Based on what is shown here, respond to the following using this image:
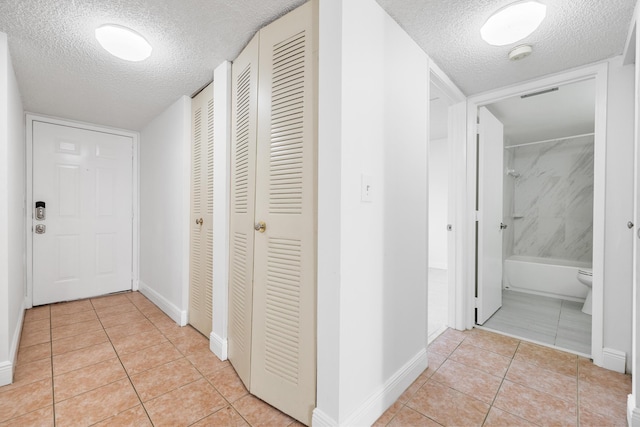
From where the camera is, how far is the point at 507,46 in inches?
71.1

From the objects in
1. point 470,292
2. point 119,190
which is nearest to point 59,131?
point 119,190

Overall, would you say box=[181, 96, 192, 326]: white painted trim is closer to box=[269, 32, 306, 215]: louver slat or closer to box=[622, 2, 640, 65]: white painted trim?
box=[269, 32, 306, 215]: louver slat

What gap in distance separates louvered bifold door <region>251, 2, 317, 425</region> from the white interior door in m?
2.06

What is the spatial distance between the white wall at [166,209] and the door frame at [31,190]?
125 millimetres

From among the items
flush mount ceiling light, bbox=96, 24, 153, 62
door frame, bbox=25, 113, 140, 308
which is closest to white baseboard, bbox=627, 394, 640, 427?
flush mount ceiling light, bbox=96, 24, 153, 62

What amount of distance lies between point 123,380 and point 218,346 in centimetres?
60

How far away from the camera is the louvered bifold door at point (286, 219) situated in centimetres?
136

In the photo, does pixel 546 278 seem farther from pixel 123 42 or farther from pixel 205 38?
pixel 123 42

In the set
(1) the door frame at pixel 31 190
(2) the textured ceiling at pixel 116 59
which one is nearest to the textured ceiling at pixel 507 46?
(2) the textured ceiling at pixel 116 59

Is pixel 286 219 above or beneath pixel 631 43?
beneath

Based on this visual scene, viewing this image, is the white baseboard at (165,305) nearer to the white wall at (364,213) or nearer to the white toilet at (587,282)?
the white wall at (364,213)

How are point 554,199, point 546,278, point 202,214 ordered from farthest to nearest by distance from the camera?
point 554,199, point 546,278, point 202,214

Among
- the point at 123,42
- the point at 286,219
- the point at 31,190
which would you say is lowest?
the point at 286,219

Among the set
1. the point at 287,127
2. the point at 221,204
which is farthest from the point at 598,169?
the point at 221,204
